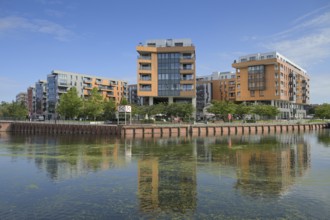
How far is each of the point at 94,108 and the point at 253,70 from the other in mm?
81530

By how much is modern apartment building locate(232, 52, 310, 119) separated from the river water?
367 ft

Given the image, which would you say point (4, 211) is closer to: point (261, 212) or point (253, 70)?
point (261, 212)

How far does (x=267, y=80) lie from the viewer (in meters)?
150

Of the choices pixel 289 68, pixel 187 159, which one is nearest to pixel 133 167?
pixel 187 159

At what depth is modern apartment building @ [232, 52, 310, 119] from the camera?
149 m

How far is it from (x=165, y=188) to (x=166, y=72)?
10258 cm

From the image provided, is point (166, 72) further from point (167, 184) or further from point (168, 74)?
point (167, 184)

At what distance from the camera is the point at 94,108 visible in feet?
351

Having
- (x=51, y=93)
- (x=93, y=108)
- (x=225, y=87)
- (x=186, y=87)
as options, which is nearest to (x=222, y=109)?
(x=186, y=87)

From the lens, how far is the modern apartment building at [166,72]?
125 meters

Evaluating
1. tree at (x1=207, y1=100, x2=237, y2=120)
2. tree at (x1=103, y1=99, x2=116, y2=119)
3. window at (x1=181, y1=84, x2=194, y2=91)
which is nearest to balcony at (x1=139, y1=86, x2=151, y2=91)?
window at (x1=181, y1=84, x2=194, y2=91)

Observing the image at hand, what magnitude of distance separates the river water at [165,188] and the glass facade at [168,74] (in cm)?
8416

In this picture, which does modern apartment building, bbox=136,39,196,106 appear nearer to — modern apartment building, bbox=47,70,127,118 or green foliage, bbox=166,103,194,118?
green foliage, bbox=166,103,194,118

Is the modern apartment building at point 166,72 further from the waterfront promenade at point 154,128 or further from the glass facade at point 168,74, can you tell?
the waterfront promenade at point 154,128
